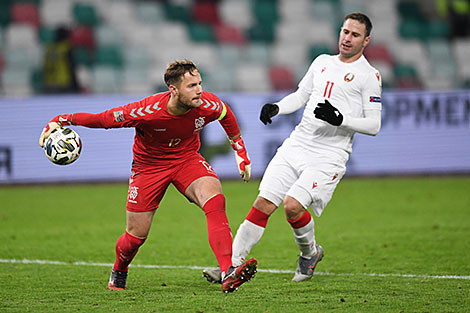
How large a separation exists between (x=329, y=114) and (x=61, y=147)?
212 centimetres

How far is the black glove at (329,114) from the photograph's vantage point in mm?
5906

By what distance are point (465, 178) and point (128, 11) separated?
9798mm

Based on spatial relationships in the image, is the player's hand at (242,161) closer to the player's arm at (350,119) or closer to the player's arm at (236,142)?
the player's arm at (236,142)

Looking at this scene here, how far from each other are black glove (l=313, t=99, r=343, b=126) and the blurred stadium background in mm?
8647

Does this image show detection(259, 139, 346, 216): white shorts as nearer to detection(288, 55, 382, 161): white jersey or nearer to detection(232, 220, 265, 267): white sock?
detection(288, 55, 382, 161): white jersey

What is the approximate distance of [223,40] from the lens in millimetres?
19781

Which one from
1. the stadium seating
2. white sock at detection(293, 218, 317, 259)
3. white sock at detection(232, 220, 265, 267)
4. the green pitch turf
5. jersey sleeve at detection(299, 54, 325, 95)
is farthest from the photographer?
the stadium seating

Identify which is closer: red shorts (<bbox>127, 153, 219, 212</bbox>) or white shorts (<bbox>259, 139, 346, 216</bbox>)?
red shorts (<bbox>127, 153, 219, 212</bbox>)

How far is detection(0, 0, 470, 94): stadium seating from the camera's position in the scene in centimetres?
1788

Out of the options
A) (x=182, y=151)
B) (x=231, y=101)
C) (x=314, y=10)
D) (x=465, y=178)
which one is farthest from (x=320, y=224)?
(x=314, y=10)

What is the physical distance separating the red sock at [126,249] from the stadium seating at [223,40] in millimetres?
10801

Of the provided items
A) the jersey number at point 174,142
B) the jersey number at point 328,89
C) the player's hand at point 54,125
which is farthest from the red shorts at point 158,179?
the jersey number at point 328,89

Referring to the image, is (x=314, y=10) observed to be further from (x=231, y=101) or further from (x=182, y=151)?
(x=182, y=151)

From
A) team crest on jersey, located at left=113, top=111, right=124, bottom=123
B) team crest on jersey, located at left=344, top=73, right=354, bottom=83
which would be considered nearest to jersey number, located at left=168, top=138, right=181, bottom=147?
team crest on jersey, located at left=113, top=111, right=124, bottom=123
